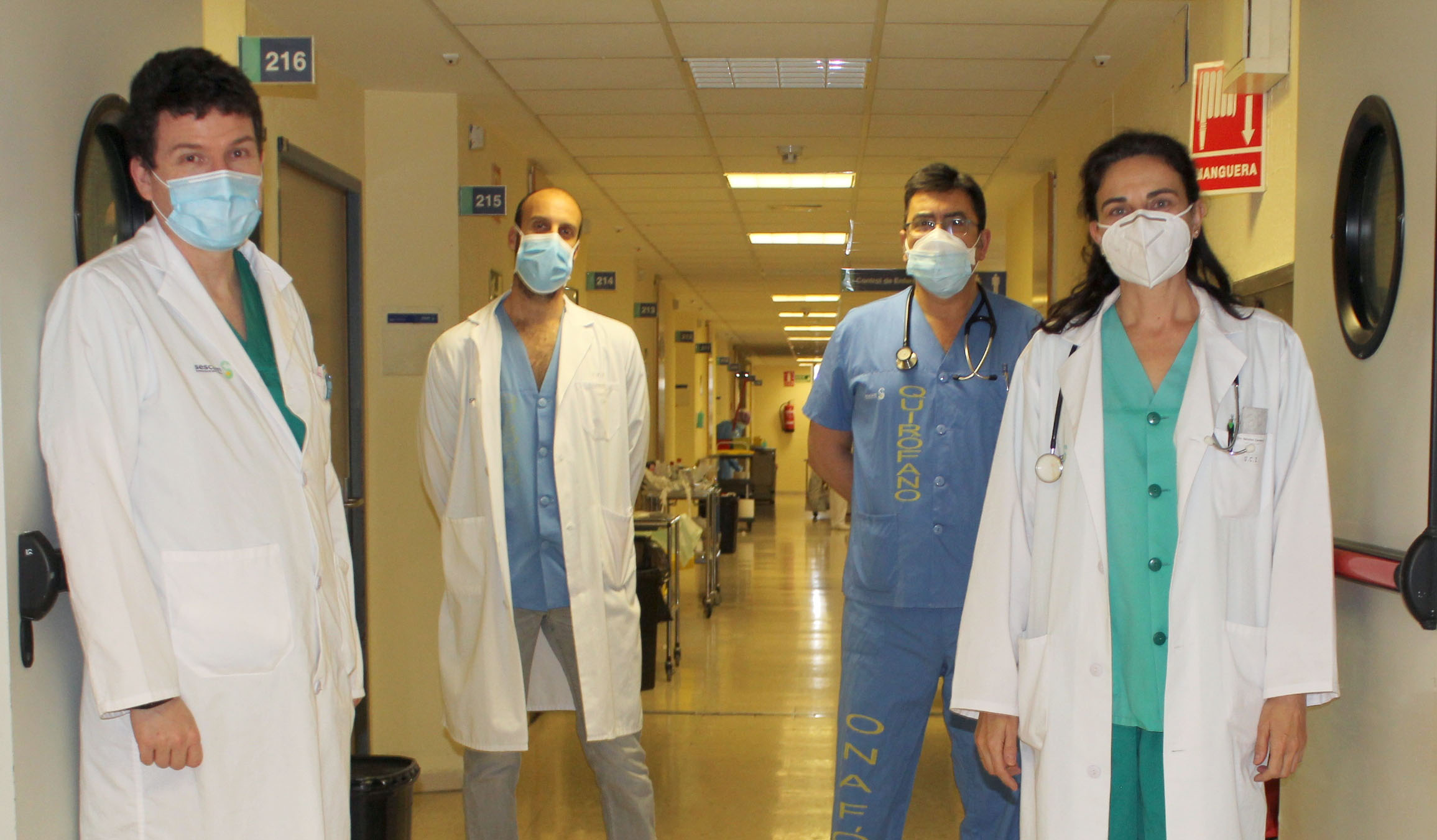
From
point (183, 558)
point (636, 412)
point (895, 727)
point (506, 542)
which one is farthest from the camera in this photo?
point (636, 412)

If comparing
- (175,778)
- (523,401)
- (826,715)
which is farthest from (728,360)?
(175,778)

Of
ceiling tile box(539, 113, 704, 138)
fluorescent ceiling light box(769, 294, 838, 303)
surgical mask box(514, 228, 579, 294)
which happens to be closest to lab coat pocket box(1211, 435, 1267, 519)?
surgical mask box(514, 228, 579, 294)

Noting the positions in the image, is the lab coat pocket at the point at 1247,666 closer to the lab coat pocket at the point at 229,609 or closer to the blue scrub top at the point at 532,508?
the lab coat pocket at the point at 229,609

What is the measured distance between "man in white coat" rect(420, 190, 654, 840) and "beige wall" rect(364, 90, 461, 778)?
5.39ft

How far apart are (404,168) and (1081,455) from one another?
359 cm

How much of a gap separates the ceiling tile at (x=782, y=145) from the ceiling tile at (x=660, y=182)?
24.1 inches

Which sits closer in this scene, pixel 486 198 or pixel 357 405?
A: pixel 357 405

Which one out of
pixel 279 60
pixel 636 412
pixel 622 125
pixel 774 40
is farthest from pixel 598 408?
pixel 622 125

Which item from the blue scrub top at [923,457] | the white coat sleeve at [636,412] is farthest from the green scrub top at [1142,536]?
the white coat sleeve at [636,412]

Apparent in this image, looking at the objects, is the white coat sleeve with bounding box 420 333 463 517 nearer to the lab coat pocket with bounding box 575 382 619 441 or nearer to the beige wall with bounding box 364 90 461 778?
the lab coat pocket with bounding box 575 382 619 441

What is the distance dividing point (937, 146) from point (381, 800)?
430 centimetres

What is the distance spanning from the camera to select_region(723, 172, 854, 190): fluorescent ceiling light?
6.52 meters

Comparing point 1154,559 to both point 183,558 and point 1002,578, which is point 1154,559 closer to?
point 1002,578

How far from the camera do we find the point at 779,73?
14.9ft
